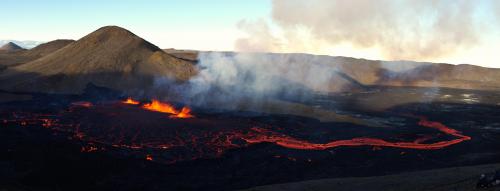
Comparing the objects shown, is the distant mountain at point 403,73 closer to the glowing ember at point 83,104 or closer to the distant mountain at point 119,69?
the distant mountain at point 119,69

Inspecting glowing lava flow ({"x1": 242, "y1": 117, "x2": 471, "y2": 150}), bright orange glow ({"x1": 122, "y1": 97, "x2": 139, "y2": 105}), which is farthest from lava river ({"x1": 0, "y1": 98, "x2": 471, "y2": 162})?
bright orange glow ({"x1": 122, "y1": 97, "x2": 139, "y2": 105})

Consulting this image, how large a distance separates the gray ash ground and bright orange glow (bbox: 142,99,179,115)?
8.31 ft

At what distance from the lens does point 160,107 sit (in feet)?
193

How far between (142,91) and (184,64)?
1183 cm

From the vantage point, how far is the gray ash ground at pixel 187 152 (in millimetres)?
33062

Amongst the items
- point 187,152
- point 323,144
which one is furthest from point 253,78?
point 187,152

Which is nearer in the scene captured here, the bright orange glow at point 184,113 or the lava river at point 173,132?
the lava river at point 173,132

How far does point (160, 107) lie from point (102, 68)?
1971 cm

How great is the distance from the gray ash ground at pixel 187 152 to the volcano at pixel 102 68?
10690 millimetres

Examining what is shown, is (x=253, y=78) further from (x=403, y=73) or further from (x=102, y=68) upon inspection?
(x=403, y=73)

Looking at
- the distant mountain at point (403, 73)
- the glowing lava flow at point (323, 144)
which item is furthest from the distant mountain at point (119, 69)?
the glowing lava flow at point (323, 144)

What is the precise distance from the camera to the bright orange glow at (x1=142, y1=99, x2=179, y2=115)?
56.5 m

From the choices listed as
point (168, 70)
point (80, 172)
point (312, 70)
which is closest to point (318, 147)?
point (80, 172)

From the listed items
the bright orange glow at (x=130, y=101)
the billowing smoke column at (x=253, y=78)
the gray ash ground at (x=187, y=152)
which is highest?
the billowing smoke column at (x=253, y=78)
